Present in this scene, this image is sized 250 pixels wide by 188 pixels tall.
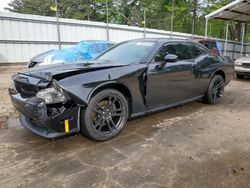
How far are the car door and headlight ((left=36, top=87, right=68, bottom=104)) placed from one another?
57.3 inches

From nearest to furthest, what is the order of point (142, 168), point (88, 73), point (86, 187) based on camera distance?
1. point (86, 187)
2. point (142, 168)
3. point (88, 73)

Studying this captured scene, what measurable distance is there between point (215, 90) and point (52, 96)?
154 inches

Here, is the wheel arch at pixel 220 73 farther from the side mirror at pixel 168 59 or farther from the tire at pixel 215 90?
the side mirror at pixel 168 59

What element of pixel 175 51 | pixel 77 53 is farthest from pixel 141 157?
pixel 77 53

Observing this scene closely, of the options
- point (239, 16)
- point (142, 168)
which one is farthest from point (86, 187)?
point (239, 16)

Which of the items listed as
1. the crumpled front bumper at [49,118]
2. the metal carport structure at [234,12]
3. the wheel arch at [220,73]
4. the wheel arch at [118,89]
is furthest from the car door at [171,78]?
the metal carport structure at [234,12]

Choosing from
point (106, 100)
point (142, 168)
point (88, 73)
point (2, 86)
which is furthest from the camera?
Result: point (2, 86)

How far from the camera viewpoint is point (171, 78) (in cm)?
414

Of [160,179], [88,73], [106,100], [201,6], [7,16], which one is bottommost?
[160,179]

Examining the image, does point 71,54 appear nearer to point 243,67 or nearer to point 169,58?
point 169,58

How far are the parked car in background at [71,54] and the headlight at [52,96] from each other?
17.9 feet

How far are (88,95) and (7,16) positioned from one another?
37.3 ft

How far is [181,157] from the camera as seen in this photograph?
9.53 ft

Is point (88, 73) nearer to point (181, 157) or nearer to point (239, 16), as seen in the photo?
point (181, 157)
